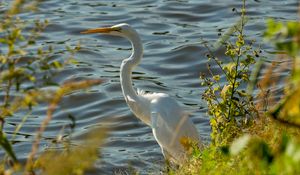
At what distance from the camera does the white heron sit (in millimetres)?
7043

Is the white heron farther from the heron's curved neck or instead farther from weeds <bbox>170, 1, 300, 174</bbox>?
weeds <bbox>170, 1, 300, 174</bbox>

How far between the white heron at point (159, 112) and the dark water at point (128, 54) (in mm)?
455

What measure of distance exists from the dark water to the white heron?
0.45m

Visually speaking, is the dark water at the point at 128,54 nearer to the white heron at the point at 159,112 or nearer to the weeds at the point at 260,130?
the white heron at the point at 159,112

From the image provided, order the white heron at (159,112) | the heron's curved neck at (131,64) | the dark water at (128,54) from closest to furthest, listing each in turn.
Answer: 1. the white heron at (159,112)
2. the heron's curved neck at (131,64)
3. the dark water at (128,54)

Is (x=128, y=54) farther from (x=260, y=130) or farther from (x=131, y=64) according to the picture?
(x=260, y=130)

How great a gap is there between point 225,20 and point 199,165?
25.8ft

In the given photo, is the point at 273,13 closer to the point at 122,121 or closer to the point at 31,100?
the point at 122,121

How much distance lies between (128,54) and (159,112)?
12.7ft

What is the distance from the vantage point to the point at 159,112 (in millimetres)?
7449

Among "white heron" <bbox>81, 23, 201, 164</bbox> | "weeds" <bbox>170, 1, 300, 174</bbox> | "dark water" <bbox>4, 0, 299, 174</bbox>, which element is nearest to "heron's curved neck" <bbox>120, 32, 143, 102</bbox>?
"white heron" <bbox>81, 23, 201, 164</bbox>

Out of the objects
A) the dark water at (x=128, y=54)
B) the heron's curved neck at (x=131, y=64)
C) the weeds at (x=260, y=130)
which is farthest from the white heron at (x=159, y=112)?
the weeds at (x=260, y=130)

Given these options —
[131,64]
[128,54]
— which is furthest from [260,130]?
[128,54]

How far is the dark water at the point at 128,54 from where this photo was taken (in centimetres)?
891
